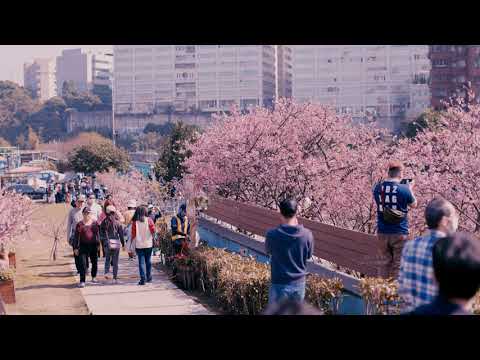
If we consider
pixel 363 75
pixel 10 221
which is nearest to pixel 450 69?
pixel 363 75

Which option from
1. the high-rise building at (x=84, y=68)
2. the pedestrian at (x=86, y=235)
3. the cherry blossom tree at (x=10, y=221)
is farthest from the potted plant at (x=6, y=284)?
the high-rise building at (x=84, y=68)

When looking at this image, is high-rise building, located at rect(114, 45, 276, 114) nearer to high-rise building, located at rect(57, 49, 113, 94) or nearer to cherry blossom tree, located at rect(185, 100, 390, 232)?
high-rise building, located at rect(57, 49, 113, 94)

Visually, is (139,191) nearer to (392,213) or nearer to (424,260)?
(392,213)

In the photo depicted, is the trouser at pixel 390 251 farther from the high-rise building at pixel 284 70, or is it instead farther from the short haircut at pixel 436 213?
the high-rise building at pixel 284 70

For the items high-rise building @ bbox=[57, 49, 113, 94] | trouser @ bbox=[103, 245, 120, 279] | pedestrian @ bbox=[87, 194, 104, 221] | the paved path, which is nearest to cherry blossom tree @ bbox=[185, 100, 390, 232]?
pedestrian @ bbox=[87, 194, 104, 221]

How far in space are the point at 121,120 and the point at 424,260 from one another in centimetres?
11317

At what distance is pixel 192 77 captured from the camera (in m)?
116

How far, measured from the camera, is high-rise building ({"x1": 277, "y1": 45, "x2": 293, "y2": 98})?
113312mm

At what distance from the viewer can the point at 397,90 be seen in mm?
101062

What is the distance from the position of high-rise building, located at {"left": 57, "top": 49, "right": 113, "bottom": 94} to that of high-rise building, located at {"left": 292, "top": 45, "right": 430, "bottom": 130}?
52.6 m

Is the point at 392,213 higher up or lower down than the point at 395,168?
Result: lower down
